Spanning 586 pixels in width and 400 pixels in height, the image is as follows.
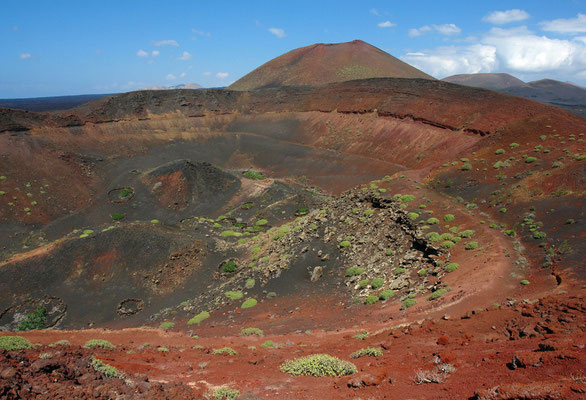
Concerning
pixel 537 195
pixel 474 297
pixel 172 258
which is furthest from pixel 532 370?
pixel 172 258

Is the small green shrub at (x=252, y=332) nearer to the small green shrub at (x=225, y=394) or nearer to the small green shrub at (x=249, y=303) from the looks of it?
the small green shrub at (x=249, y=303)

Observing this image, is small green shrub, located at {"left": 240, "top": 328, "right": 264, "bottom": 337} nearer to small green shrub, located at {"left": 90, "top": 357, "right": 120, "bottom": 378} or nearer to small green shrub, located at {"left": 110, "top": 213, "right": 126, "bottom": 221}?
small green shrub, located at {"left": 90, "top": 357, "right": 120, "bottom": 378}

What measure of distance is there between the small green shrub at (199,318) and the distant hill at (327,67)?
314ft

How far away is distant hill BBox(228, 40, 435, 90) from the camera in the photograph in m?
112

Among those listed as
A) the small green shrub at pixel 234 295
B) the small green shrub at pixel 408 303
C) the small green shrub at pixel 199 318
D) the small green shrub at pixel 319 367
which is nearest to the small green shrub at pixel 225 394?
the small green shrub at pixel 319 367

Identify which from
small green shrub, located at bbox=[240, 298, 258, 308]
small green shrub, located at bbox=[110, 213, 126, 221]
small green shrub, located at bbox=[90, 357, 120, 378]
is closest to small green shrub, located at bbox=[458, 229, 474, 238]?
small green shrub, located at bbox=[240, 298, 258, 308]

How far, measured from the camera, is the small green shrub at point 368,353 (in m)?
10.3

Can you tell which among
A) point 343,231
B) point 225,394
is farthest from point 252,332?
point 343,231

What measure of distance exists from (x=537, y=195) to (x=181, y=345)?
971 inches

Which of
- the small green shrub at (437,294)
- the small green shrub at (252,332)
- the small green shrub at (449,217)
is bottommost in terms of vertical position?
the small green shrub at (252,332)

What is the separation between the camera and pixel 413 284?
17.9 metres

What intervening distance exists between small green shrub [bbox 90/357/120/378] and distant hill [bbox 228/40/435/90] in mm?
105576

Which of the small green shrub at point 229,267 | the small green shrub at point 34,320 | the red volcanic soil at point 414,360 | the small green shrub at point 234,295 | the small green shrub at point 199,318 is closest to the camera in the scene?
the red volcanic soil at point 414,360

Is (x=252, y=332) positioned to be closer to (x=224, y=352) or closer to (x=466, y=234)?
(x=224, y=352)
